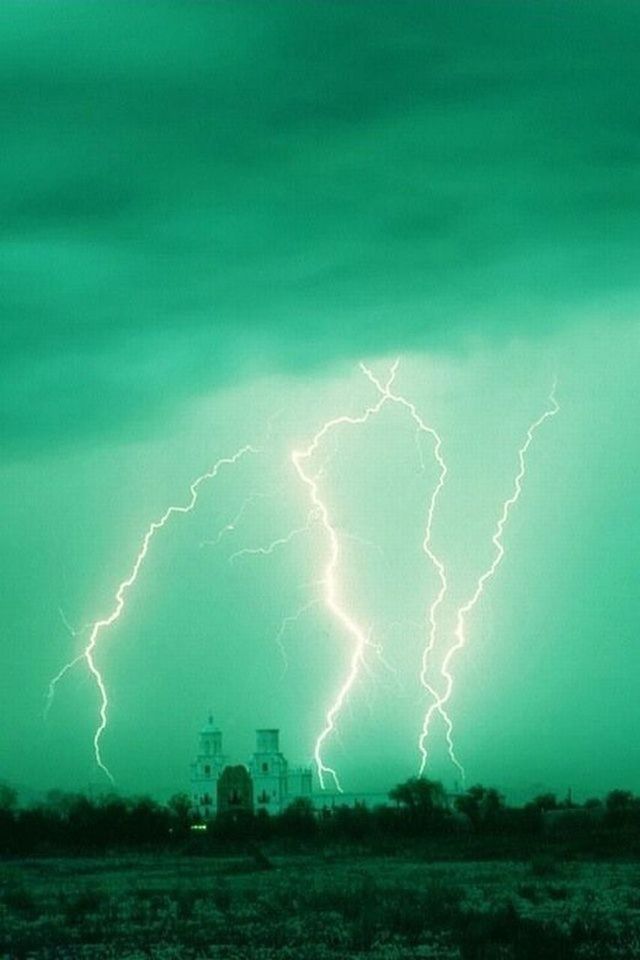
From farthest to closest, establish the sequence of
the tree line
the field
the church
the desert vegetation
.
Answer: the church
the tree line
the desert vegetation
the field

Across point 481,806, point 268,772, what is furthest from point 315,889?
point 268,772

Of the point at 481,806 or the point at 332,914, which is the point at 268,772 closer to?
the point at 481,806

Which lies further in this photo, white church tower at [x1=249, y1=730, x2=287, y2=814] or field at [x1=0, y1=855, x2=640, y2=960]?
white church tower at [x1=249, y1=730, x2=287, y2=814]

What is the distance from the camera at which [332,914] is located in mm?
31969

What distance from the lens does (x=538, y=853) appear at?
65938 millimetres

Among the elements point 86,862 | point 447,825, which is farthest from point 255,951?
point 447,825

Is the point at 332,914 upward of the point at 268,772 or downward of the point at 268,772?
downward

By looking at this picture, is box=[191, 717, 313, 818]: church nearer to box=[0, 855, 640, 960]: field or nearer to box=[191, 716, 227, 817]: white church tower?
box=[191, 716, 227, 817]: white church tower

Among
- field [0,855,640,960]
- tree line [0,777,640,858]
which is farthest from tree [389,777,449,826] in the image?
field [0,855,640,960]

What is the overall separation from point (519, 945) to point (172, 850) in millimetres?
64727

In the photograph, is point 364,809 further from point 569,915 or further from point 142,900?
point 569,915

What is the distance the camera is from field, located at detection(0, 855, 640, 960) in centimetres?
2472

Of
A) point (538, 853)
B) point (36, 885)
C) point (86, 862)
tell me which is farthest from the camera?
point (86, 862)

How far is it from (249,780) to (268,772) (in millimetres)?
2026
